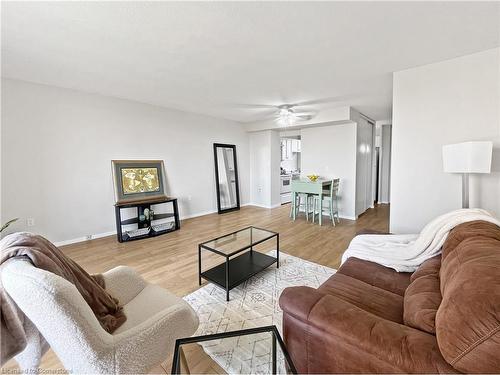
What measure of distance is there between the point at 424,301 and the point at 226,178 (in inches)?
199

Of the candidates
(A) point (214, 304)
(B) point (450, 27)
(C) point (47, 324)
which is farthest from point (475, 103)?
(C) point (47, 324)

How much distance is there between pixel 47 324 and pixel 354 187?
5047mm

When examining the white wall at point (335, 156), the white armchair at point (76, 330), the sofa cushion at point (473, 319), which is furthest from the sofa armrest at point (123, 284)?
the white wall at point (335, 156)

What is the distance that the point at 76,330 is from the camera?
90cm

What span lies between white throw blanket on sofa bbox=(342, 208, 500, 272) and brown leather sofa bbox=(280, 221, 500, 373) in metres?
0.15

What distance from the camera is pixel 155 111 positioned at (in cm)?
441

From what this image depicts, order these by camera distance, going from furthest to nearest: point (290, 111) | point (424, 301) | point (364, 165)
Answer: point (364, 165) < point (290, 111) < point (424, 301)

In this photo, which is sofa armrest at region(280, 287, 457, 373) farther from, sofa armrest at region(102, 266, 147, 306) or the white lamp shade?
the white lamp shade

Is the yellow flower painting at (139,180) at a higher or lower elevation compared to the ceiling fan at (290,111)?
lower

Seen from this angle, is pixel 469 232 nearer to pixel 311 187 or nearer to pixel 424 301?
pixel 424 301

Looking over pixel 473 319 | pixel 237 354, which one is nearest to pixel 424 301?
pixel 473 319

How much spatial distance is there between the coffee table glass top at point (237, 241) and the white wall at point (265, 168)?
3.32 m

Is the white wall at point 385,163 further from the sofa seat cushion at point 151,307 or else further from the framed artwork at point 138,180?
the sofa seat cushion at point 151,307

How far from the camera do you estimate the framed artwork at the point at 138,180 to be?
3937mm
